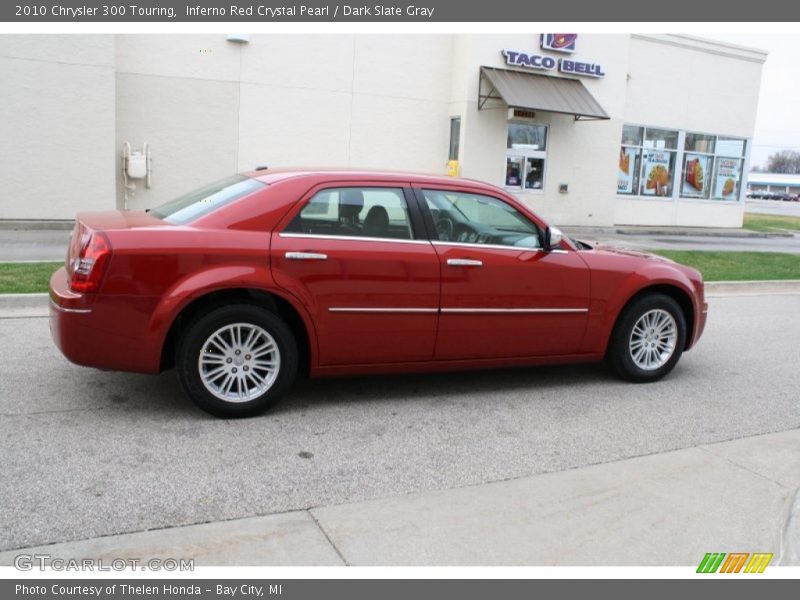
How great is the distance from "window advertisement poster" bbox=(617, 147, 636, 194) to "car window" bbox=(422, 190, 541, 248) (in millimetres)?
18939

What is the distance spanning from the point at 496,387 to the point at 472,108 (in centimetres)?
1445

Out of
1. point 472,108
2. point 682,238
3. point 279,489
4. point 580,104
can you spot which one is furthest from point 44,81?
point 682,238

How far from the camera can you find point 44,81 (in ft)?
49.8

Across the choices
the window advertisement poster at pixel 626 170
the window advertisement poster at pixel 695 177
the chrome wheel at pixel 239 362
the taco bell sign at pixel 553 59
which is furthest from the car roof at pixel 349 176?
the window advertisement poster at pixel 695 177

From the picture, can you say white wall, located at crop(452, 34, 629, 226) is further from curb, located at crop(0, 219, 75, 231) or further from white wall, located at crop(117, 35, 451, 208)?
curb, located at crop(0, 219, 75, 231)

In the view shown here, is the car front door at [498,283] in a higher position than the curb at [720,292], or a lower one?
higher

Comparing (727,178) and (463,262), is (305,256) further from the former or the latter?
(727,178)

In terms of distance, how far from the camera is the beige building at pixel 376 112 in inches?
610

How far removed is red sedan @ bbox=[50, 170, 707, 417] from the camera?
475 cm

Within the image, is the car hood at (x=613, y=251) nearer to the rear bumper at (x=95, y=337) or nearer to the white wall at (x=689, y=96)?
the rear bumper at (x=95, y=337)

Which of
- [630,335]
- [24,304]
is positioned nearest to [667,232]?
[630,335]

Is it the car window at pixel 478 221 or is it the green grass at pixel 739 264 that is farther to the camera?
the green grass at pixel 739 264

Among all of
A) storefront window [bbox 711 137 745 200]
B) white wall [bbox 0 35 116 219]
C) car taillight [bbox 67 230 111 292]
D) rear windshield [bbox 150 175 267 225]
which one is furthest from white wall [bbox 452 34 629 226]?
car taillight [bbox 67 230 111 292]

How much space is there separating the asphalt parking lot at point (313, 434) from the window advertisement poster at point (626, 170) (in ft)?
57.9
